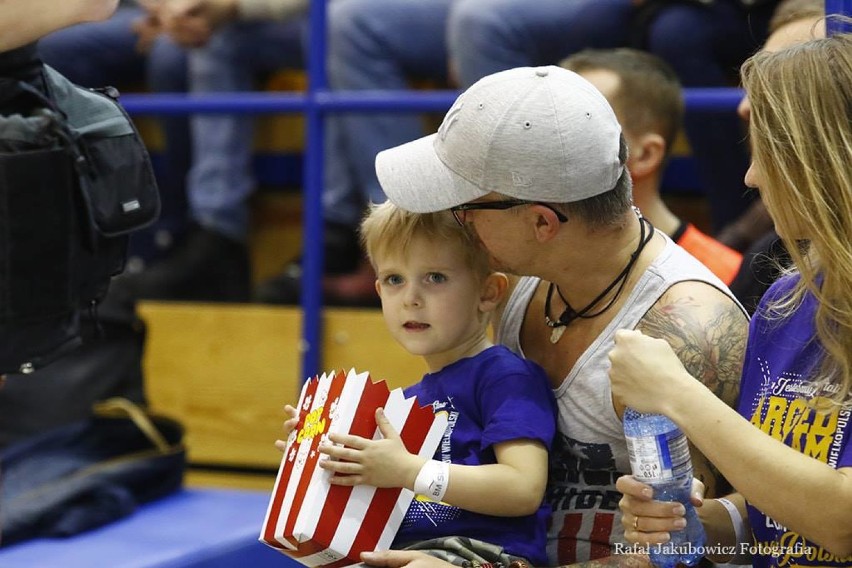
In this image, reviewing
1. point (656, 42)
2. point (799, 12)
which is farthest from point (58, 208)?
point (656, 42)

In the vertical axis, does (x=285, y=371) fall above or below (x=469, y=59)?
below

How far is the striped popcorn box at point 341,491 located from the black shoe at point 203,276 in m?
2.07

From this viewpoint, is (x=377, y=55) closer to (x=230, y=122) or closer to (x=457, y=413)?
(x=230, y=122)

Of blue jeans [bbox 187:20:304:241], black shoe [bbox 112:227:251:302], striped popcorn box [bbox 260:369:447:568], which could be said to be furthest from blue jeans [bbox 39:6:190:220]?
striped popcorn box [bbox 260:369:447:568]

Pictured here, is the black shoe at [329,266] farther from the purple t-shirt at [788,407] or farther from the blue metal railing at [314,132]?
the purple t-shirt at [788,407]

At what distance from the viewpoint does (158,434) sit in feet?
10.00

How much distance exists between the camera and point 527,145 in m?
1.62

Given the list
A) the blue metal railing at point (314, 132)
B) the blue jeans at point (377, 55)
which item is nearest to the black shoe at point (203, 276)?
the blue jeans at point (377, 55)

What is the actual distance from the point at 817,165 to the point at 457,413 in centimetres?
62

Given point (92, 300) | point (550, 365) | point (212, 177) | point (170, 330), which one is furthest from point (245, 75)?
point (550, 365)

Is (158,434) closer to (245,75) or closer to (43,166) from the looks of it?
(245,75)

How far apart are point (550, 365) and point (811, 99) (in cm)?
58

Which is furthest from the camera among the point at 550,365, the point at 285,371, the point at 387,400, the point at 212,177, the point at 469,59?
the point at 212,177

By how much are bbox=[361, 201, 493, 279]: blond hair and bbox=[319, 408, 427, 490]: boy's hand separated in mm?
312
